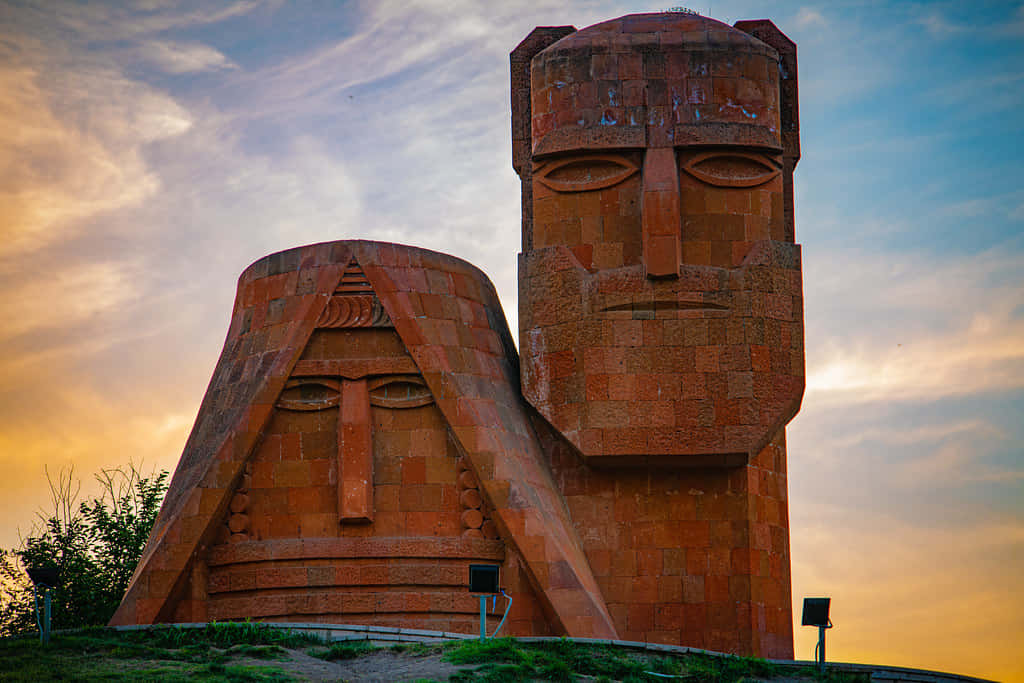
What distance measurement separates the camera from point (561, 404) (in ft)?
83.9

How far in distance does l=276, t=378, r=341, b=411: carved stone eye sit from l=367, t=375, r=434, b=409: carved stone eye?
567mm

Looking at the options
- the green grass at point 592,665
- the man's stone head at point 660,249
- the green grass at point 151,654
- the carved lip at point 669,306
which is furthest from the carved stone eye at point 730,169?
the green grass at point 151,654

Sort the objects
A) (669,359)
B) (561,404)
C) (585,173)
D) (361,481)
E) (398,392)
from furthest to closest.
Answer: (585,173) < (561,404) < (669,359) < (398,392) < (361,481)

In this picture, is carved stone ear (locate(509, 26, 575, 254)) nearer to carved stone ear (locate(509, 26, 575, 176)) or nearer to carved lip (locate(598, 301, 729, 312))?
carved stone ear (locate(509, 26, 575, 176))

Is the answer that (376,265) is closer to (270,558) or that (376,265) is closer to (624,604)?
(270,558)

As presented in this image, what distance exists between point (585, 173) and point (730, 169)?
7.52ft

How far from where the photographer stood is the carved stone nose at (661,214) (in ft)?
83.6

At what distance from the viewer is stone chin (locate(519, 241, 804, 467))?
25078mm

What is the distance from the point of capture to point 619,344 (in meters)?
25.4

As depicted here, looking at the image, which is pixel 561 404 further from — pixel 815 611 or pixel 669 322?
pixel 815 611

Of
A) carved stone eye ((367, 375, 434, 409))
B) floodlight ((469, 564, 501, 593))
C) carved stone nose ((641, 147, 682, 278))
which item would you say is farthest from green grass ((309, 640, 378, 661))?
carved stone nose ((641, 147, 682, 278))

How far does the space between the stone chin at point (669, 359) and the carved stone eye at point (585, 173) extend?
1.15 meters

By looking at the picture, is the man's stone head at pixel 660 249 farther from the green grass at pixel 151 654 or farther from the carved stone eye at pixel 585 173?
the green grass at pixel 151 654

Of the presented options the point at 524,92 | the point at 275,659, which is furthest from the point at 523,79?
the point at 275,659
